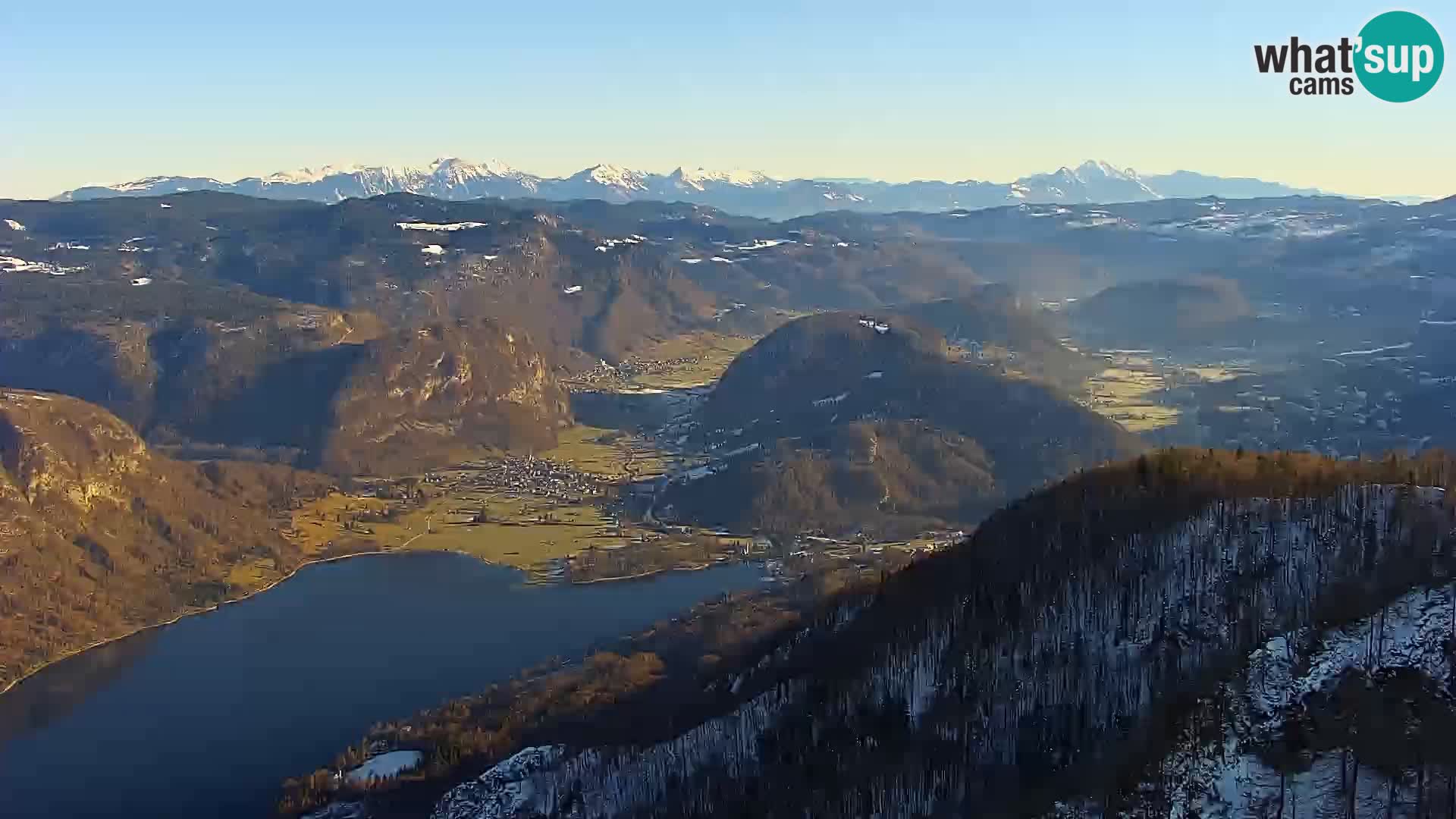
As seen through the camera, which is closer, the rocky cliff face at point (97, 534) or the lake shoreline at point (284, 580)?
the lake shoreline at point (284, 580)

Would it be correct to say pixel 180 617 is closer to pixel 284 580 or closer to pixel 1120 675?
pixel 284 580

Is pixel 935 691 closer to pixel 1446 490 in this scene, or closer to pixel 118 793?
pixel 1446 490

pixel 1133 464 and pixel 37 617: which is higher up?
pixel 1133 464

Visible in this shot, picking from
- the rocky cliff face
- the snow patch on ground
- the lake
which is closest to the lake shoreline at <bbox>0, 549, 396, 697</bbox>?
the rocky cliff face

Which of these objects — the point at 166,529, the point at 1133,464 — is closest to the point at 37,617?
the point at 166,529

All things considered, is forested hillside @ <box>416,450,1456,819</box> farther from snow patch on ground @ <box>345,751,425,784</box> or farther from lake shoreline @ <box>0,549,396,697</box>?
lake shoreline @ <box>0,549,396,697</box>

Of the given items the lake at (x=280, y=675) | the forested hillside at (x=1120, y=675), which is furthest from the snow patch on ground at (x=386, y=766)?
the forested hillside at (x=1120, y=675)

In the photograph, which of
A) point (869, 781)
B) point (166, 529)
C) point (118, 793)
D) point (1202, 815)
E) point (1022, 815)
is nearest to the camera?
point (1202, 815)

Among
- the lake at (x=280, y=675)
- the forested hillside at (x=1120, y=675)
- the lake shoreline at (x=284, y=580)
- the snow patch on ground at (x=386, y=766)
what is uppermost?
the forested hillside at (x=1120, y=675)

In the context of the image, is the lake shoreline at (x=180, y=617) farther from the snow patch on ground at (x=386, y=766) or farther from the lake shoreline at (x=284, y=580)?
the snow patch on ground at (x=386, y=766)
